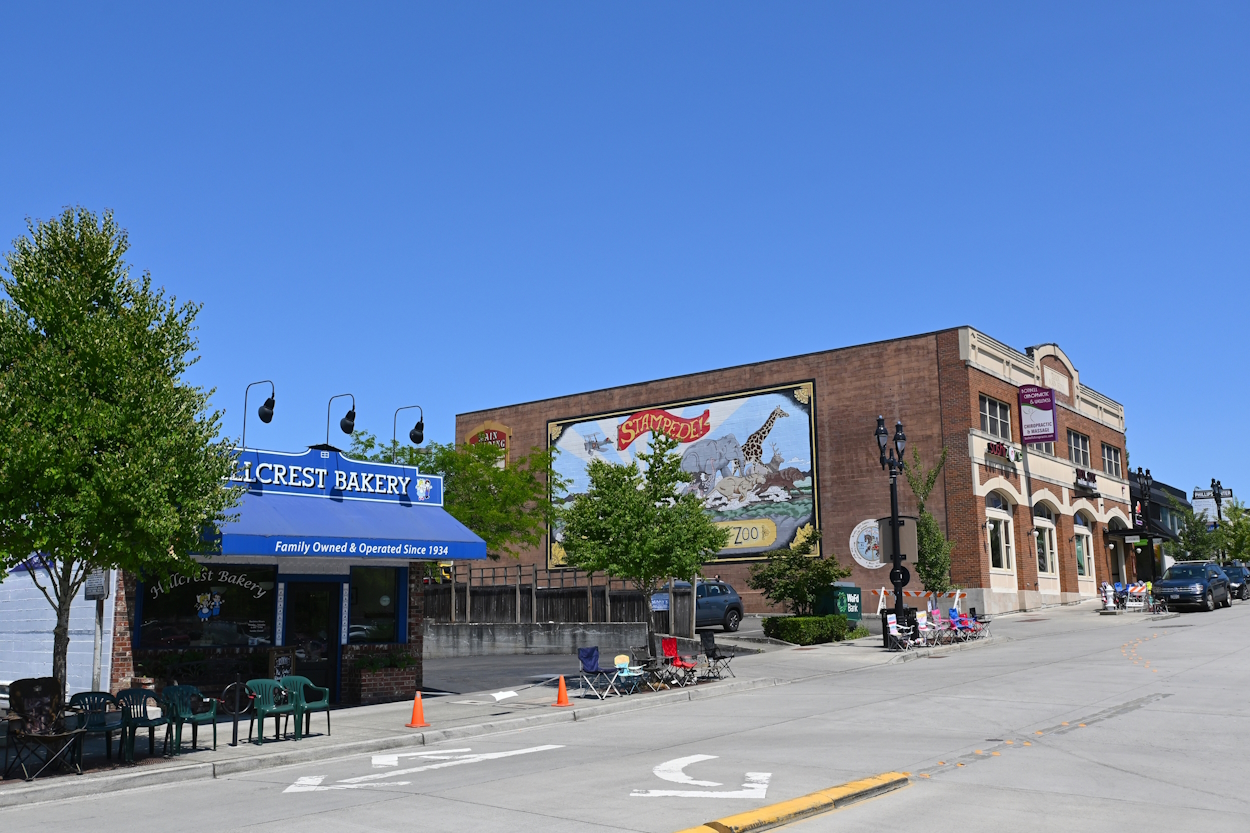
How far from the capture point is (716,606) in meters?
35.0

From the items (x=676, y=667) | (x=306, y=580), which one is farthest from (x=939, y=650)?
(x=306, y=580)

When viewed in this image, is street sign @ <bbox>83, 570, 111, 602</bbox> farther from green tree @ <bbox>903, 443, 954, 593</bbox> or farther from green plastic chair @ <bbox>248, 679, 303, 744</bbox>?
green tree @ <bbox>903, 443, 954, 593</bbox>

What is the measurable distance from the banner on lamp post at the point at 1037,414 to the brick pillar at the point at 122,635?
131 feet

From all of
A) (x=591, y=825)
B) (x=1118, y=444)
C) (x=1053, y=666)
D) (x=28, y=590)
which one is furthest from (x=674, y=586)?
(x=1118, y=444)

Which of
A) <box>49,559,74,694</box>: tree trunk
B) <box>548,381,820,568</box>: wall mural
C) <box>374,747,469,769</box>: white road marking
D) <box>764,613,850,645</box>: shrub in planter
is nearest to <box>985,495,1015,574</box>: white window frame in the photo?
<box>548,381,820,568</box>: wall mural

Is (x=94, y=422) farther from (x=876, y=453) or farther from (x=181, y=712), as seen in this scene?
(x=876, y=453)

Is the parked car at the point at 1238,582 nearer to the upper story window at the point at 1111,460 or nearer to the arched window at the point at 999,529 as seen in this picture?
the arched window at the point at 999,529

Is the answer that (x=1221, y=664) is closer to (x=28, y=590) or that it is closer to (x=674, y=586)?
(x=674, y=586)

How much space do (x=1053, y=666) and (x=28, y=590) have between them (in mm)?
21066

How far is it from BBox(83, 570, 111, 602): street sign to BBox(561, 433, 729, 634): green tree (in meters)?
9.03

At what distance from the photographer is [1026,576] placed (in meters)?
46.2

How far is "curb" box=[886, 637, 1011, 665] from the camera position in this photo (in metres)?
26.6

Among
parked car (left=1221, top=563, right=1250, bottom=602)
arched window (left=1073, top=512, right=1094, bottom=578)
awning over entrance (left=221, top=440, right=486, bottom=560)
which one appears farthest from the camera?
arched window (left=1073, top=512, right=1094, bottom=578)

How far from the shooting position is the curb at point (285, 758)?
11531 mm
